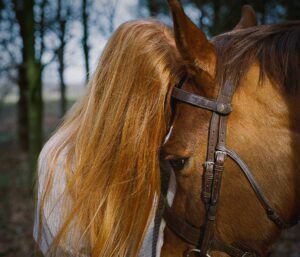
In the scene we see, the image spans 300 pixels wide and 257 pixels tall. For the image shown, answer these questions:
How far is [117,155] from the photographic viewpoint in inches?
59.1

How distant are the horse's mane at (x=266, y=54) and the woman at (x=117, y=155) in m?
0.22

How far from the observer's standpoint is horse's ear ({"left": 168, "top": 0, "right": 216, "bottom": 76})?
1.22 meters

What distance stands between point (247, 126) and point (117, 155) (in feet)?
2.02

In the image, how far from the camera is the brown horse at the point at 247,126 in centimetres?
131

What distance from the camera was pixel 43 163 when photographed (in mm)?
1744

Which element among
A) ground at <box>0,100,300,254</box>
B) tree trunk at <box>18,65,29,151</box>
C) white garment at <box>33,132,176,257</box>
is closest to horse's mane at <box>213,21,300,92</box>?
white garment at <box>33,132,176,257</box>

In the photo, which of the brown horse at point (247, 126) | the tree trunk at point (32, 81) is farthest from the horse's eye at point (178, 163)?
the tree trunk at point (32, 81)

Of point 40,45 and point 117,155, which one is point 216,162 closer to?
point 117,155

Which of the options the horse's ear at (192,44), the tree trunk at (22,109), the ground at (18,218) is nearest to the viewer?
the horse's ear at (192,44)

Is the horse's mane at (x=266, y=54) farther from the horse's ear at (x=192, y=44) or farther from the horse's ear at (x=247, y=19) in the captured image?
the horse's ear at (x=247, y=19)

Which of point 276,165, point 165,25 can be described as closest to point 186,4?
point 165,25

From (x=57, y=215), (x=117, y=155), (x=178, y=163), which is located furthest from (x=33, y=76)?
(x=178, y=163)

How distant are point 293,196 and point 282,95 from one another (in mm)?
441

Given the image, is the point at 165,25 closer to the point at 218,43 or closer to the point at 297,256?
the point at 218,43
